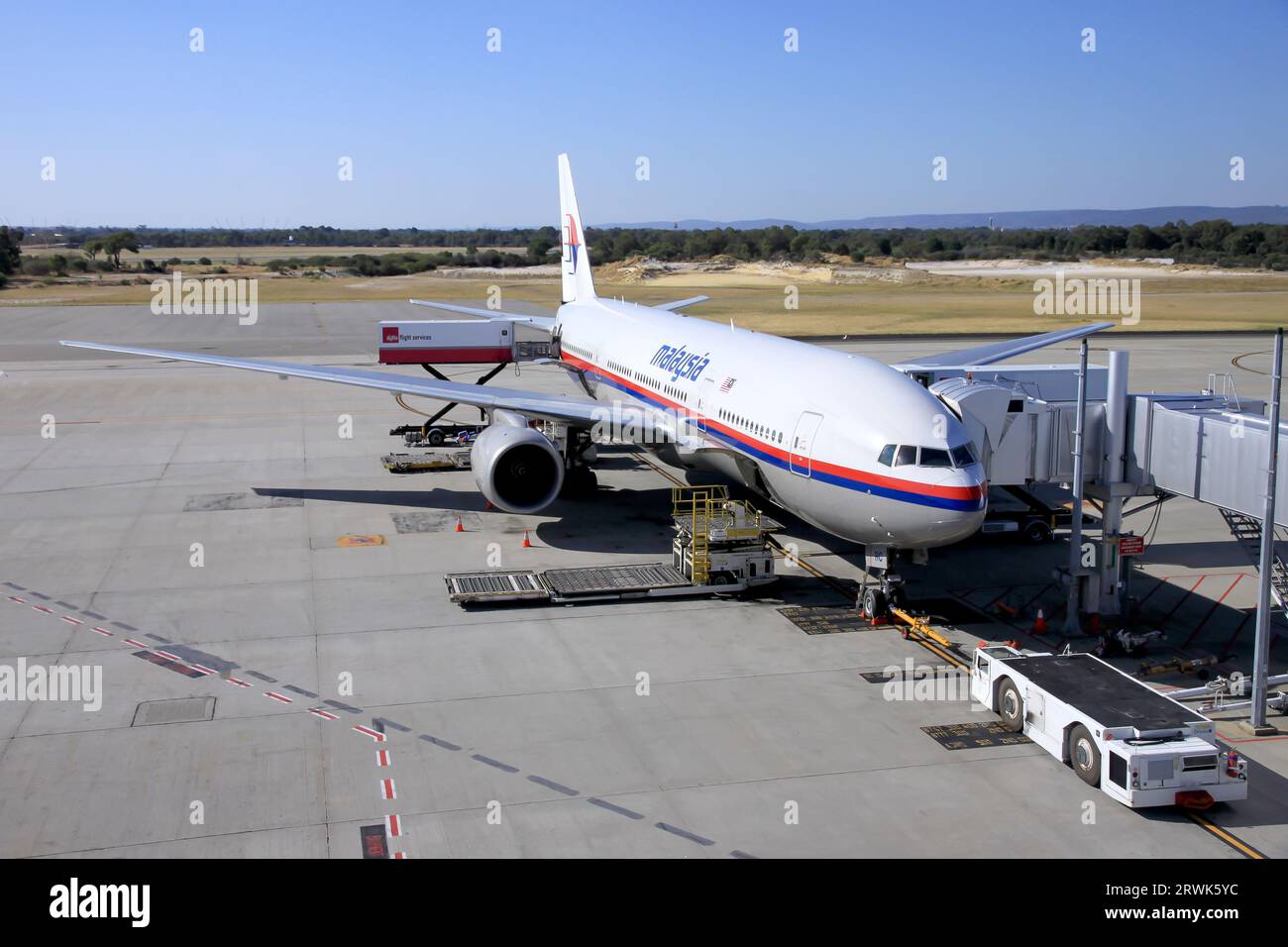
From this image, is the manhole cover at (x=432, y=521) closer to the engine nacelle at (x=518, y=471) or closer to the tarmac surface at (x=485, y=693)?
the tarmac surface at (x=485, y=693)

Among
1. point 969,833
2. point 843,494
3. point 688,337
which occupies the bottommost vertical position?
point 969,833

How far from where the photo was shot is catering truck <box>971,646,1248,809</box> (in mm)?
12492

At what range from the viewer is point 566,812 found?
12367mm

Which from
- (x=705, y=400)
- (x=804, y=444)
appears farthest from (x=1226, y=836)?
(x=705, y=400)

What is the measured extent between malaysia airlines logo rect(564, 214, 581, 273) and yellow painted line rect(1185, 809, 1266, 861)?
28.3 meters

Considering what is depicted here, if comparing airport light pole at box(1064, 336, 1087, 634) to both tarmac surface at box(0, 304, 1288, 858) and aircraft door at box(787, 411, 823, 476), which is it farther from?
aircraft door at box(787, 411, 823, 476)

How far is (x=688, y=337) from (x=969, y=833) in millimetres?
16154

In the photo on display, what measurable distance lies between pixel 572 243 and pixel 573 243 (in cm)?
10

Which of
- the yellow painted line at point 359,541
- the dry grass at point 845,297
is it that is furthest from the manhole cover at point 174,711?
the dry grass at point 845,297

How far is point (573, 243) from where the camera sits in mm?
37312
